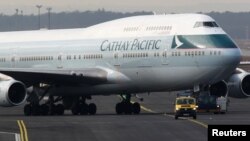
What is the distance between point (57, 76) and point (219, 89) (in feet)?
39.5

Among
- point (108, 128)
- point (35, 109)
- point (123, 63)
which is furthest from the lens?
point (35, 109)

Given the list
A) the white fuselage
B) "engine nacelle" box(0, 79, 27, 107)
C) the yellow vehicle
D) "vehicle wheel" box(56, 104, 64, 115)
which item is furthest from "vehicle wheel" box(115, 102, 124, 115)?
the yellow vehicle

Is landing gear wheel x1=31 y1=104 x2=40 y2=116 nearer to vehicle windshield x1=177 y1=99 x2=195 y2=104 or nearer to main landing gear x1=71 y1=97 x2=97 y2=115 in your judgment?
main landing gear x1=71 y1=97 x2=97 y2=115

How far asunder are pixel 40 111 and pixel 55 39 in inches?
229

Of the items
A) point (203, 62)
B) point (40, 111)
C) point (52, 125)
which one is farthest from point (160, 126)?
point (40, 111)

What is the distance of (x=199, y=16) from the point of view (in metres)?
67.1

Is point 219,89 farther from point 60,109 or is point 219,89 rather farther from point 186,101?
point 60,109

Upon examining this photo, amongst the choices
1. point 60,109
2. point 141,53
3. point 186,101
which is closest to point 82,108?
point 60,109

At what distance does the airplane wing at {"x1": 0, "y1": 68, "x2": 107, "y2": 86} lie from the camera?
66500mm

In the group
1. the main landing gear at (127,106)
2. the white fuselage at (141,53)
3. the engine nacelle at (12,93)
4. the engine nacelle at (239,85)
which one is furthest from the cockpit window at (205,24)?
the engine nacelle at (12,93)

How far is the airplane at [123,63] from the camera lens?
2566 inches

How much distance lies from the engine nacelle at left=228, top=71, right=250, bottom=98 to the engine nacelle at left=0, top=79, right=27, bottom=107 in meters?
14.9

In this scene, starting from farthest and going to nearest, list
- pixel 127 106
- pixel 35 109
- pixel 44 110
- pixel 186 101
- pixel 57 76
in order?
pixel 127 106 → pixel 44 110 → pixel 35 109 → pixel 57 76 → pixel 186 101

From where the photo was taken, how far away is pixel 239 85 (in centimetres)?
7200
